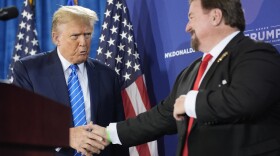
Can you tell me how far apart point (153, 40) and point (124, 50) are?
295mm

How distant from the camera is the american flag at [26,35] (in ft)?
15.3

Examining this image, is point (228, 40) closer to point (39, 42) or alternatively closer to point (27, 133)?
point (27, 133)

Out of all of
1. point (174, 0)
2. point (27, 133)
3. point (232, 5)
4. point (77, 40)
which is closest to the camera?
point (27, 133)

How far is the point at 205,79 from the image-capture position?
2480mm

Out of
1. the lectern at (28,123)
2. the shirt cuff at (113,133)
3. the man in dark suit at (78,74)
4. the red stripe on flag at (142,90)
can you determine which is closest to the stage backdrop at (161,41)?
the red stripe on flag at (142,90)

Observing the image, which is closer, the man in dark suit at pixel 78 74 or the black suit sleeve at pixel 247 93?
the black suit sleeve at pixel 247 93

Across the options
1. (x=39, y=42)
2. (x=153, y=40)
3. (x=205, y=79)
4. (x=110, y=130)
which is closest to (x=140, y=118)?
(x=110, y=130)

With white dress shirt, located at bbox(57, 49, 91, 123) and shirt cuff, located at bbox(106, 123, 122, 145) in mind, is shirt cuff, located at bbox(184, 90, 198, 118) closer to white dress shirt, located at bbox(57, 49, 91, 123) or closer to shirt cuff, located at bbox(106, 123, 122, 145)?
shirt cuff, located at bbox(106, 123, 122, 145)

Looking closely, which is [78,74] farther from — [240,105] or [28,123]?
[28,123]

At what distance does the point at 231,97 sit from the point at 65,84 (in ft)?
4.74

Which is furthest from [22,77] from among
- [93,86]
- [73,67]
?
[93,86]

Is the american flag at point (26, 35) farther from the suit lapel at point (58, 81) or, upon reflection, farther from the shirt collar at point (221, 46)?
the shirt collar at point (221, 46)

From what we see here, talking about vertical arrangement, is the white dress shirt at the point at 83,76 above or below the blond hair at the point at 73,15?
below

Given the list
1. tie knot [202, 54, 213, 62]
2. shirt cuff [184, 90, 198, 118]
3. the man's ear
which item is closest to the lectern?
shirt cuff [184, 90, 198, 118]
